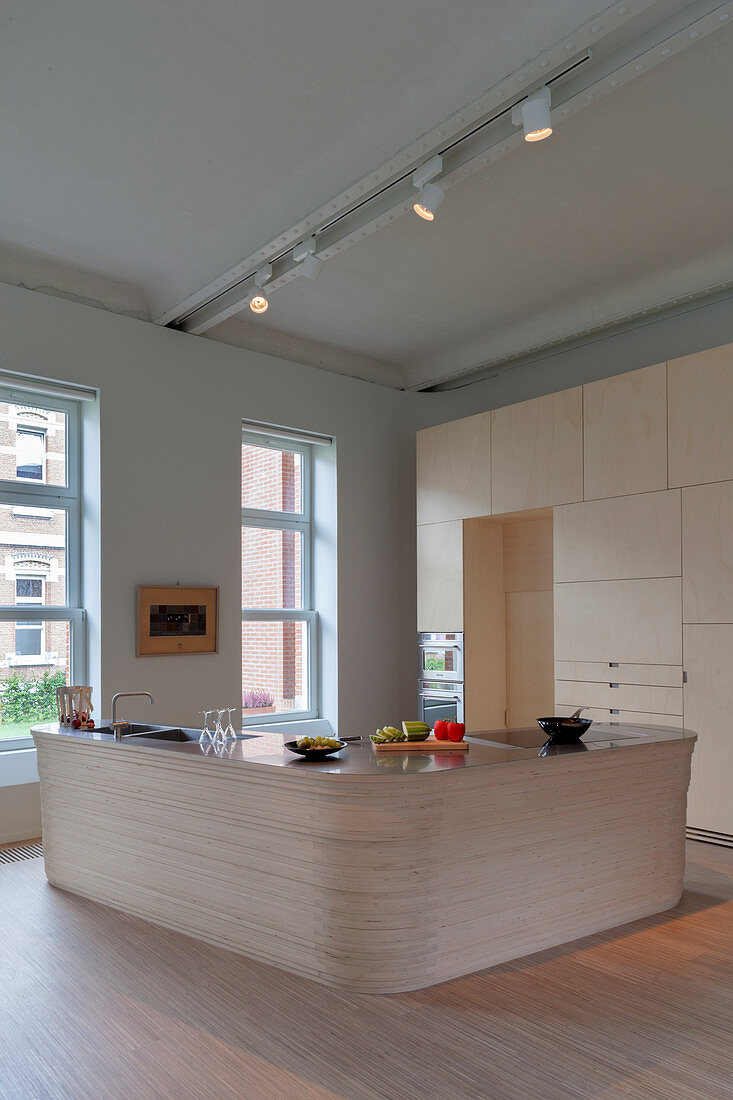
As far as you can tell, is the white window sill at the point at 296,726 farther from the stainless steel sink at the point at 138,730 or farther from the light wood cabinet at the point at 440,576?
A: the stainless steel sink at the point at 138,730

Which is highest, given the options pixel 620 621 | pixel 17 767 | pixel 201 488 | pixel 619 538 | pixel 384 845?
pixel 201 488

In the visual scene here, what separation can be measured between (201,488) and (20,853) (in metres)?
2.61

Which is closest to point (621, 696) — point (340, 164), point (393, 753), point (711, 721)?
point (711, 721)

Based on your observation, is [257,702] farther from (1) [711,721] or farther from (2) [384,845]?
(2) [384,845]

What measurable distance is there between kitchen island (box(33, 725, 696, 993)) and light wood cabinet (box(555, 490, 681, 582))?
4.48ft

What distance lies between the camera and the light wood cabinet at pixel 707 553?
4.58m

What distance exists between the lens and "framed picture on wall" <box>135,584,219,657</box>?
545cm

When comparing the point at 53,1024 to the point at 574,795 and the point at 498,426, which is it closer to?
the point at 574,795

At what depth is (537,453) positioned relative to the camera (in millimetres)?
5621

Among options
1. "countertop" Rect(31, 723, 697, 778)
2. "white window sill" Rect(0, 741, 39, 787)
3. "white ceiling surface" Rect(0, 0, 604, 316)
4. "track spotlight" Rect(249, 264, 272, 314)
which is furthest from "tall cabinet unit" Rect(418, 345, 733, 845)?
"white window sill" Rect(0, 741, 39, 787)

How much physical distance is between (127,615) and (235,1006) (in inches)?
122

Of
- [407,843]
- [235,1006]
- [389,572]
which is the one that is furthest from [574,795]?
[389,572]

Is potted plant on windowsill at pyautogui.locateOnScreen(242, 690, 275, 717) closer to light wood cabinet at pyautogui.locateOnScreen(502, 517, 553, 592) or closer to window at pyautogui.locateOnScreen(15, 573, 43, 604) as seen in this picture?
window at pyautogui.locateOnScreen(15, 573, 43, 604)

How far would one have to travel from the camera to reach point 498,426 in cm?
592
